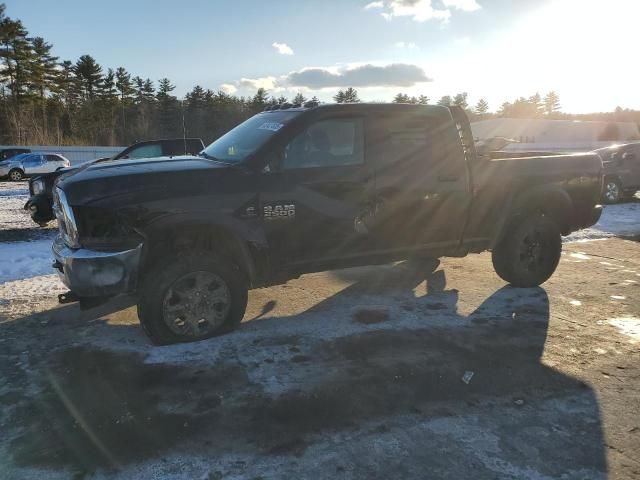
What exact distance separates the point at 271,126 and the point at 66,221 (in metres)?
1.95

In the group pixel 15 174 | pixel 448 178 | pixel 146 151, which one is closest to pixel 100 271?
pixel 448 178

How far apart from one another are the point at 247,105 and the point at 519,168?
70.7 metres

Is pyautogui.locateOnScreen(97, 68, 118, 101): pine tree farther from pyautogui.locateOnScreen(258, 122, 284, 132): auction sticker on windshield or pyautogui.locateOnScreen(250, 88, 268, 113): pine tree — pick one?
pyautogui.locateOnScreen(258, 122, 284, 132): auction sticker on windshield

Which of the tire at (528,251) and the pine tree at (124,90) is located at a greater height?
the pine tree at (124,90)

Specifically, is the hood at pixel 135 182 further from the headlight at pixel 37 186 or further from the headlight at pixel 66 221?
the headlight at pixel 37 186

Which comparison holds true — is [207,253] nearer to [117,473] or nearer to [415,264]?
[117,473]

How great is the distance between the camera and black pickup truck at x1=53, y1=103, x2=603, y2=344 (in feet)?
12.2

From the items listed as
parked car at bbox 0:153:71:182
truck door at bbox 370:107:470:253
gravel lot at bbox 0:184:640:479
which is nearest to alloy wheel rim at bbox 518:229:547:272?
gravel lot at bbox 0:184:640:479

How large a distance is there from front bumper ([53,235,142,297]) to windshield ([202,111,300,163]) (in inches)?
49.9

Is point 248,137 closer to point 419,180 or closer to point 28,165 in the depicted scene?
point 419,180

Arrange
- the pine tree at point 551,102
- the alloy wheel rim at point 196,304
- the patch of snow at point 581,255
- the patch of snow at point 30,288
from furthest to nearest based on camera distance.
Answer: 1. the pine tree at point 551,102
2. the patch of snow at point 581,255
3. the patch of snow at point 30,288
4. the alloy wheel rim at point 196,304

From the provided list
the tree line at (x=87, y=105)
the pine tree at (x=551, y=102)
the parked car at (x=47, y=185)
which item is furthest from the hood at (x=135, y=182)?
the pine tree at (x=551, y=102)

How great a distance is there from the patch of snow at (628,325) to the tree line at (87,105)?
38.7 metres

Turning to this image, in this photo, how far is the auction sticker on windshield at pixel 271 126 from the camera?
434 cm
